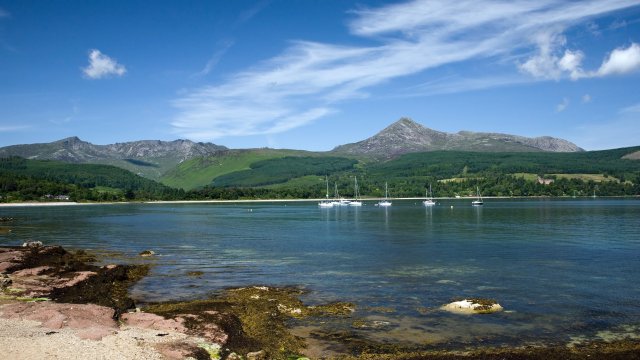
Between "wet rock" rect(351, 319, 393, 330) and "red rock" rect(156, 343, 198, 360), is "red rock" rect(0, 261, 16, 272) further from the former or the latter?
"wet rock" rect(351, 319, 393, 330)

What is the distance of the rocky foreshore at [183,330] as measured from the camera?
64.8 ft

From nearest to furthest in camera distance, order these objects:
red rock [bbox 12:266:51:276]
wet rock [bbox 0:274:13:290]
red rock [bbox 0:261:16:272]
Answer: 1. wet rock [bbox 0:274:13:290]
2. red rock [bbox 12:266:51:276]
3. red rock [bbox 0:261:16:272]

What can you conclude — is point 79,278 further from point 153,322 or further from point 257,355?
point 257,355

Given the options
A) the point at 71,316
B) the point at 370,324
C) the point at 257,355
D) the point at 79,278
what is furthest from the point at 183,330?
the point at 79,278

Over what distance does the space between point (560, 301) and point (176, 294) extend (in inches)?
977

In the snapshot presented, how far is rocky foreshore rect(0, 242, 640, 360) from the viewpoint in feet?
64.8

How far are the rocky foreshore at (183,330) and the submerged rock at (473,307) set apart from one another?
7 cm

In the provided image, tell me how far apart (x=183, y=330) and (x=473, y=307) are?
1620 centimetres

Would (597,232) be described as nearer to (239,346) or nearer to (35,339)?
(239,346)

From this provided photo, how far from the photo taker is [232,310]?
28031 millimetres

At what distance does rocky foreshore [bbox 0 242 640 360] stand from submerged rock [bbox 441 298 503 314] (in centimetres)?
7

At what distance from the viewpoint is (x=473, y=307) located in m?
29.1

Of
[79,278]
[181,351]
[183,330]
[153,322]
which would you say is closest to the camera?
[181,351]

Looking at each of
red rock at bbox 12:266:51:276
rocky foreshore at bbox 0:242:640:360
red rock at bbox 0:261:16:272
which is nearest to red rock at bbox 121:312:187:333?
rocky foreshore at bbox 0:242:640:360
